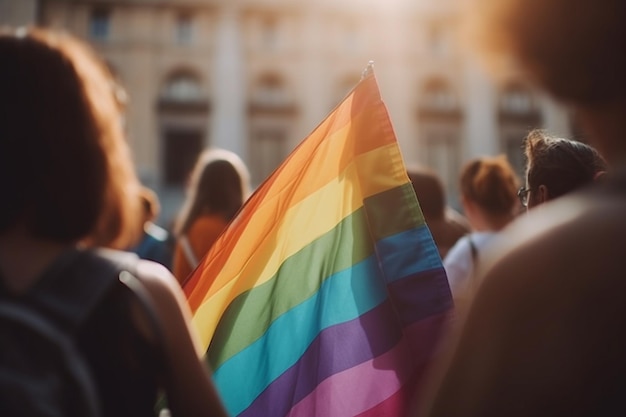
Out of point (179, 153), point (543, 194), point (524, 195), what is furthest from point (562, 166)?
point (179, 153)

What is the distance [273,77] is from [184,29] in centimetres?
364

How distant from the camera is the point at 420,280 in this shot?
7.13 feet

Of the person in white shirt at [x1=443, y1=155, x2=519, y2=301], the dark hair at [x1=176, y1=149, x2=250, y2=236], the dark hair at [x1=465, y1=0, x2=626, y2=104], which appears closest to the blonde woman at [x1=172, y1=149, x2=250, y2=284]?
the dark hair at [x1=176, y1=149, x2=250, y2=236]

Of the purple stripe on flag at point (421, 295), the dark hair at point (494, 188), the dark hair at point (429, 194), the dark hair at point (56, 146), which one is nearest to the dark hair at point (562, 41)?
the dark hair at point (56, 146)

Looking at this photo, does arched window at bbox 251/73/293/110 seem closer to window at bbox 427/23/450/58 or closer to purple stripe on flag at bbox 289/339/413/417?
window at bbox 427/23/450/58

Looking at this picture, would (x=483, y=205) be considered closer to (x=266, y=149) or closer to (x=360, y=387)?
(x=360, y=387)

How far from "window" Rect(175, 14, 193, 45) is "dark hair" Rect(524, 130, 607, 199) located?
23.2m

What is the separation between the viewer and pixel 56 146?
122cm

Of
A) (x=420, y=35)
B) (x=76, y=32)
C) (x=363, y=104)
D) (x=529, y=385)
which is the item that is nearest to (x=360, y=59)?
(x=420, y=35)

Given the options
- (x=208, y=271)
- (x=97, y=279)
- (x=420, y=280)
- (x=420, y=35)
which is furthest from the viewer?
(x=420, y=35)

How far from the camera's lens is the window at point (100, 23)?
24156mm

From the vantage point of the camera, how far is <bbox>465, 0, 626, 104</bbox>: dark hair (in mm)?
1057

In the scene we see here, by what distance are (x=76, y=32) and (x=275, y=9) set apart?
23.3ft

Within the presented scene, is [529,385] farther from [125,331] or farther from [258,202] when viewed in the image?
[258,202]
